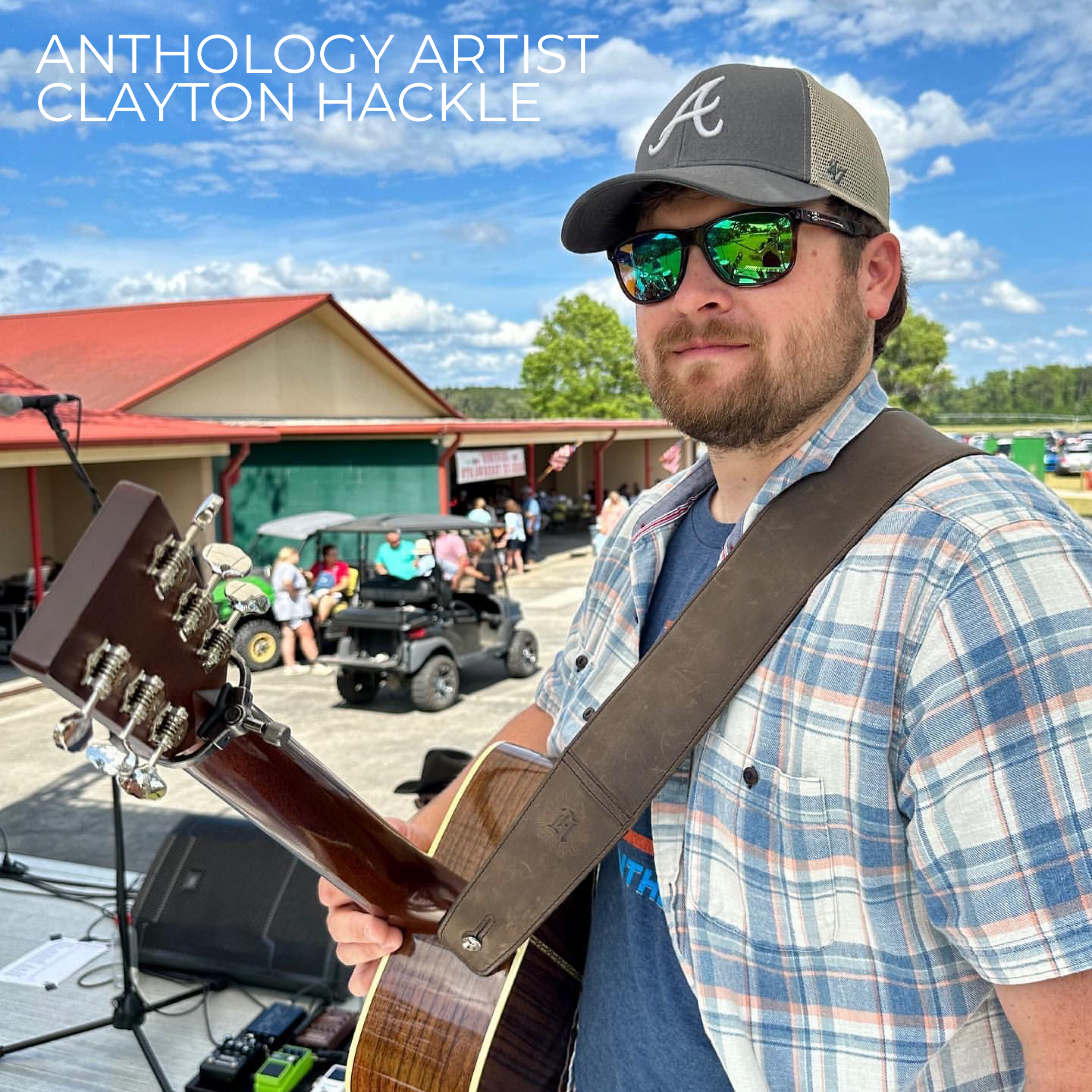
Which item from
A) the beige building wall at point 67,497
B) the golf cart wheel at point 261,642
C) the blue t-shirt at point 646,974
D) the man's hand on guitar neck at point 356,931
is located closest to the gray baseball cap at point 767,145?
the blue t-shirt at point 646,974

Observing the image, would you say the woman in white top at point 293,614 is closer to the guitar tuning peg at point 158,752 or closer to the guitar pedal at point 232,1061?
the guitar pedal at point 232,1061

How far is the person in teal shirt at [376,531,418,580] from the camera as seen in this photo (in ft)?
30.6

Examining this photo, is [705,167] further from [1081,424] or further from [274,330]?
[1081,424]

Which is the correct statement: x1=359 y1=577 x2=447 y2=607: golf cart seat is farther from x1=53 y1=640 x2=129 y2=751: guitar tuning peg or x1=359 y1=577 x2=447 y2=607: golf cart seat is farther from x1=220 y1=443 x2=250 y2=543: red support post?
x1=53 y1=640 x2=129 y2=751: guitar tuning peg

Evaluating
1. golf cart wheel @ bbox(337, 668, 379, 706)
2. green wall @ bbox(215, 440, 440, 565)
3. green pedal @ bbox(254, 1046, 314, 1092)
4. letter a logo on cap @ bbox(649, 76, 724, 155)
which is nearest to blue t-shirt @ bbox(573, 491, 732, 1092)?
letter a logo on cap @ bbox(649, 76, 724, 155)

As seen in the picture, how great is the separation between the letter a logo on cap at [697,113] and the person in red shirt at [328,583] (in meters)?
10.1

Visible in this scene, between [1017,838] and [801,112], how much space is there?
94 centimetres

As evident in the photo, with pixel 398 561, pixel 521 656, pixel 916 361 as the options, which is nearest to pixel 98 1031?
pixel 398 561

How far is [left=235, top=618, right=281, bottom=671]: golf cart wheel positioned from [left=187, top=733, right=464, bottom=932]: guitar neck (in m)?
9.05

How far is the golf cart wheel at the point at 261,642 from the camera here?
10.5 m

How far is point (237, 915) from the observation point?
10.7ft

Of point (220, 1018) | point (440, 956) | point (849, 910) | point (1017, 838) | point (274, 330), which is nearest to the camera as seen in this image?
point (1017, 838)

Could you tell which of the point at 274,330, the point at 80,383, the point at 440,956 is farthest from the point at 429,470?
the point at 440,956

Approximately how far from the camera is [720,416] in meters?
1.31
